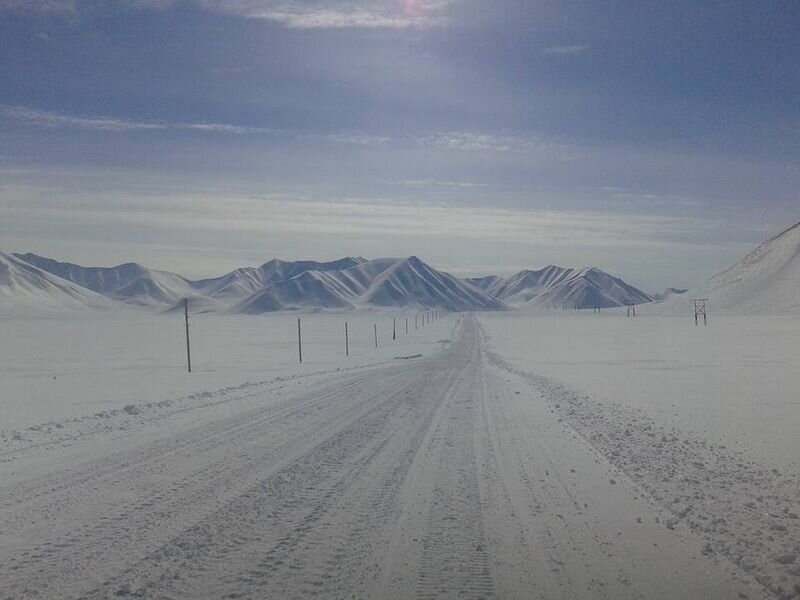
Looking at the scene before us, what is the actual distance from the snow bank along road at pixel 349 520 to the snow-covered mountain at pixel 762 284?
476 feet

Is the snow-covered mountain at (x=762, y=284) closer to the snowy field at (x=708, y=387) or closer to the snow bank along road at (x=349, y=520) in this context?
the snowy field at (x=708, y=387)

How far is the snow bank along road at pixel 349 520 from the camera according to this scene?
6160 millimetres

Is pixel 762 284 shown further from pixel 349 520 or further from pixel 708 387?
pixel 349 520

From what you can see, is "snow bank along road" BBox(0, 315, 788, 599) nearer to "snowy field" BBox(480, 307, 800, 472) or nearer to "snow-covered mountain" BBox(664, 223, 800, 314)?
"snowy field" BBox(480, 307, 800, 472)

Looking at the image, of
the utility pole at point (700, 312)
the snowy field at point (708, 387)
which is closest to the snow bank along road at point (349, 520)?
the snowy field at point (708, 387)

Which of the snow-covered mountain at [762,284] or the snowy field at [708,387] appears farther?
the snow-covered mountain at [762,284]

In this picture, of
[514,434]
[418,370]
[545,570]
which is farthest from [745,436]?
[418,370]

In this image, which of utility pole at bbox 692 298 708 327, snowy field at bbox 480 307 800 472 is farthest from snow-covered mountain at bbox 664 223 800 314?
snowy field at bbox 480 307 800 472

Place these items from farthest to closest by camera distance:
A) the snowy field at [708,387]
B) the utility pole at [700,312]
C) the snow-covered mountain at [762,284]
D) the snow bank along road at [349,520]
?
the snow-covered mountain at [762,284]
the utility pole at [700,312]
the snowy field at [708,387]
the snow bank along road at [349,520]

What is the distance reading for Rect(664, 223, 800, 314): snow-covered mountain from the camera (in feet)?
496

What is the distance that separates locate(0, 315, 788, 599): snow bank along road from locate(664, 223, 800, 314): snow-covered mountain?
5714 inches

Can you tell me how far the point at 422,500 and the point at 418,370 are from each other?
23555 mm

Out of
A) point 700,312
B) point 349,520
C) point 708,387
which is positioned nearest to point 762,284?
point 700,312

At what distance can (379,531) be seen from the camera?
7.61 m
